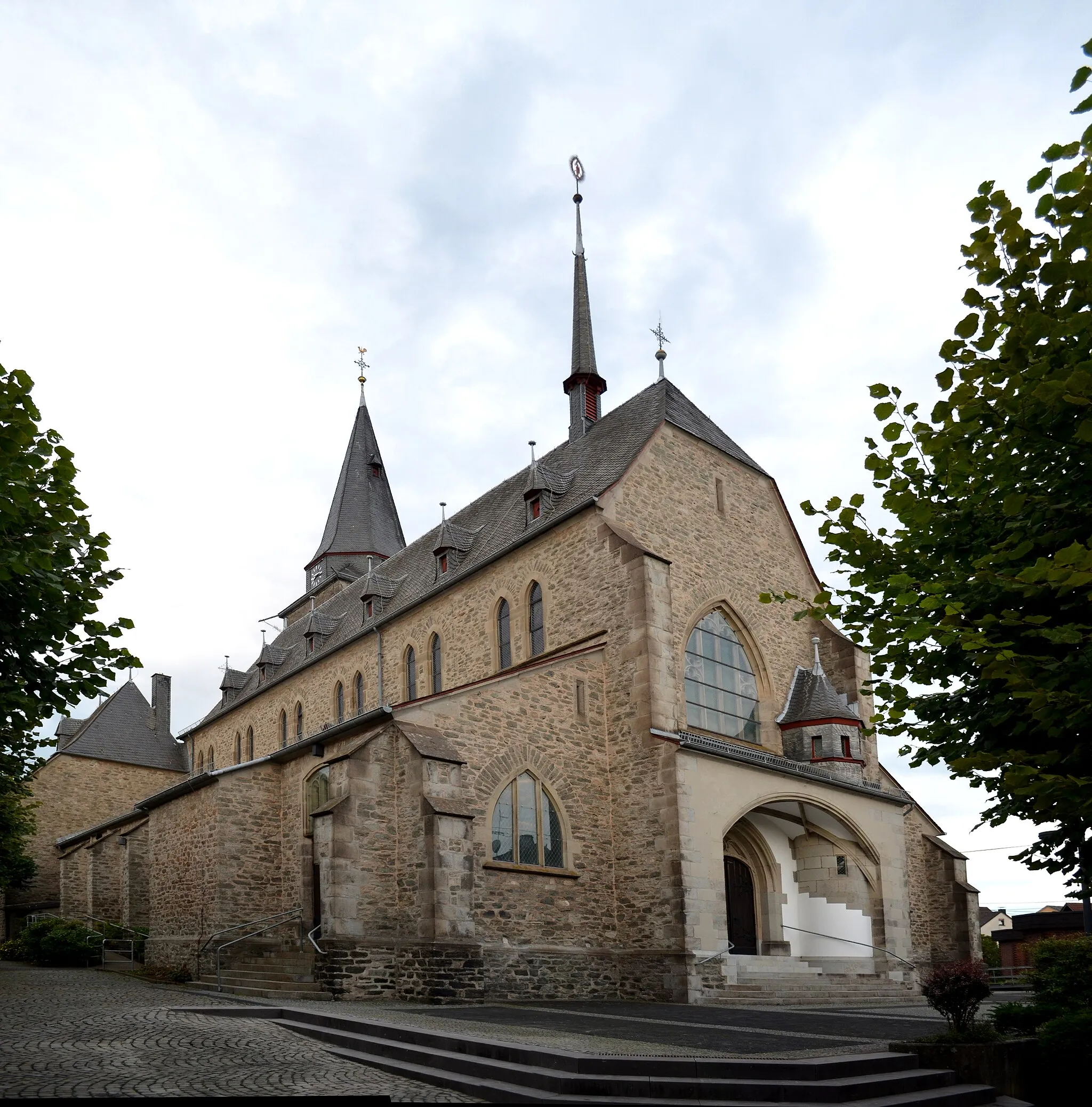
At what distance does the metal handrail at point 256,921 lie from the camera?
20375 mm

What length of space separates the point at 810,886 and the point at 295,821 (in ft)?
35.5

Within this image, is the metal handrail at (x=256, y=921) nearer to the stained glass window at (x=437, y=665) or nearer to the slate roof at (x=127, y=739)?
the stained glass window at (x=437, y=665)

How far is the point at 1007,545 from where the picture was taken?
8422 millimetres

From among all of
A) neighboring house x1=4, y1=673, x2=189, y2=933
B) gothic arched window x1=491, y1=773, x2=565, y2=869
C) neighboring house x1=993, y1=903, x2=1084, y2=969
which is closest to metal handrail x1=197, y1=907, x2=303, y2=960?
gothic arched window x1=491, y1=773, x2=565, y2=869

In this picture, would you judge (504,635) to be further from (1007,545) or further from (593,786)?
(1007,545)

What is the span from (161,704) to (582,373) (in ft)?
90.2

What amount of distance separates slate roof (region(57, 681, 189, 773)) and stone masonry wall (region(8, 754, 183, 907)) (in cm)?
33

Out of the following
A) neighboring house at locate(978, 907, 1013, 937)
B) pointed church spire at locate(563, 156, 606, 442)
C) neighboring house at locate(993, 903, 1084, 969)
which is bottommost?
neighboring house at locate(978, 907, 1013, 937)

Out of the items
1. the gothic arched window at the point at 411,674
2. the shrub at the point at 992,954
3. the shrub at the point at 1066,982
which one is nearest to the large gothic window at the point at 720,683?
the gothic arched window at the point at 411,674

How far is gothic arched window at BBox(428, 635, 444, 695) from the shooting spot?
25.7 m

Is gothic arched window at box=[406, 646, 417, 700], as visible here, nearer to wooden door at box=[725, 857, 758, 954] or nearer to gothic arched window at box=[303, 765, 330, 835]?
gothic arched window at box=[303, 765, 330, 835]

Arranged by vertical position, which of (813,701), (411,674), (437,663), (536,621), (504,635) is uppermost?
(536,621)

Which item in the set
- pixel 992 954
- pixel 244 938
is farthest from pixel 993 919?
pixel 244 938

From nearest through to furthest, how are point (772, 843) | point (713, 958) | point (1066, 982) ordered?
point (1066, 982) → point (713, 958) → point (772, 843)
